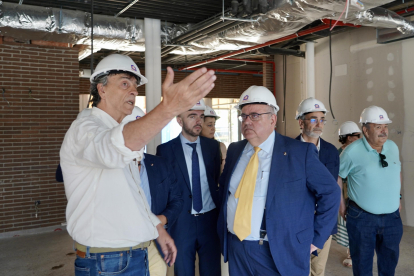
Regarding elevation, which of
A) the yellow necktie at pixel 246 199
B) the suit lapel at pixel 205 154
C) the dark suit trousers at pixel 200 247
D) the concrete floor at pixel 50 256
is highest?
the suit lapel at pixel 205 154

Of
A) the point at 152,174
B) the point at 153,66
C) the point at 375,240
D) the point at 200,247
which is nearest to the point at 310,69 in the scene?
the point at 153,66

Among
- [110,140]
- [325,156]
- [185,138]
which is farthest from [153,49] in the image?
[110,140]

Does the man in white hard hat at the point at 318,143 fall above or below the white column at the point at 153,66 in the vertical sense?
below

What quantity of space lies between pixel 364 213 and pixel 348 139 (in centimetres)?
231

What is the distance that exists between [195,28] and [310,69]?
3.03m

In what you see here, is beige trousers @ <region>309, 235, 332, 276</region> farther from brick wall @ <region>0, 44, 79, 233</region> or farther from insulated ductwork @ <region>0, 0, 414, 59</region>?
brick wall @ <region>0, 44, 79, 233</region>

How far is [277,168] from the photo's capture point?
7.35 ft

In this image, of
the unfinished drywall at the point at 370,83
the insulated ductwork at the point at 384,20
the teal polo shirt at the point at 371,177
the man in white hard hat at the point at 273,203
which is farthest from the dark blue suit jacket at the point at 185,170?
the unfinished drywall at the point at 370,83

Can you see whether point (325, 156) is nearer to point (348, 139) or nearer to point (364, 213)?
point (364, 213)

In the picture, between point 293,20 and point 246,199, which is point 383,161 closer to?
point 246,199

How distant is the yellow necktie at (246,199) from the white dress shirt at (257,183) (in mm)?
25

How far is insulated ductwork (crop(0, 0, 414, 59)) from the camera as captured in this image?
4379 mm

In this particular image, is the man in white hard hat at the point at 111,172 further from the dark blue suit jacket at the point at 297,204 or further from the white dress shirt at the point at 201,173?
the white dress shirt at the point at 201,173

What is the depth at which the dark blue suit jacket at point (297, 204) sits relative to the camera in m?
2.14
